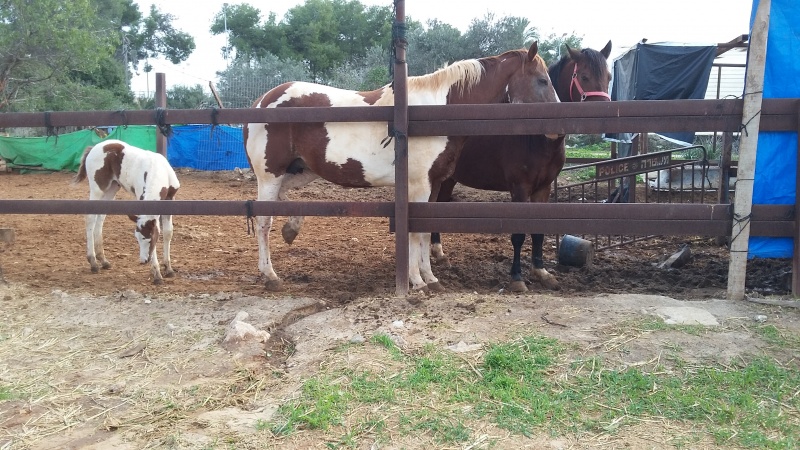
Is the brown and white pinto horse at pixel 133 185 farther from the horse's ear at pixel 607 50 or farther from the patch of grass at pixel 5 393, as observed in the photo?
the horse's ear at pixel 607 50

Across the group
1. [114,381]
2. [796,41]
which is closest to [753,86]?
[796,41]

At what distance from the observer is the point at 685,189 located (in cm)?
916

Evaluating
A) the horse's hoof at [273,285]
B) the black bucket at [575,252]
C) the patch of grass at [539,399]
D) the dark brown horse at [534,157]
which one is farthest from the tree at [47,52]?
the patch of grass at [539,399]

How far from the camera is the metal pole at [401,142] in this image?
169 inches

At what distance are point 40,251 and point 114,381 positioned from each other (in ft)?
16.2

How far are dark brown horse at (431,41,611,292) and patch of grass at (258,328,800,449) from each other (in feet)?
7.21

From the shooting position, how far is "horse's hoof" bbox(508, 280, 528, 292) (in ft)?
17.4

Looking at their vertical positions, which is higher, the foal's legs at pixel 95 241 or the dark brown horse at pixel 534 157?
the dark brown horse at pixel 534 157

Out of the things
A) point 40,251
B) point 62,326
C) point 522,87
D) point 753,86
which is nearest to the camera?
point 753,86

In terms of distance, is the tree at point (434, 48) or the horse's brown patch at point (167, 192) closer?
the horse's brown patch at point (167, 192)

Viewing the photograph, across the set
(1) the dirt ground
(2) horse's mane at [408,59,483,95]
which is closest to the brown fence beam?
(2) horse's mane at [408,59,483,95]

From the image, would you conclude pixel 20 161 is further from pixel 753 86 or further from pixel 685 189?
pixel 753 86

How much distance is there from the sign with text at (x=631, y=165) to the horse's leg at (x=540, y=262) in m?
1.01

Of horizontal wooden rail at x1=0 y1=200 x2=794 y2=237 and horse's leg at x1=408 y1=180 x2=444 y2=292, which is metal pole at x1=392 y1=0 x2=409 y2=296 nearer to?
horizontal wooden rail at x1=0 y1=200 x2=794 y2=237
